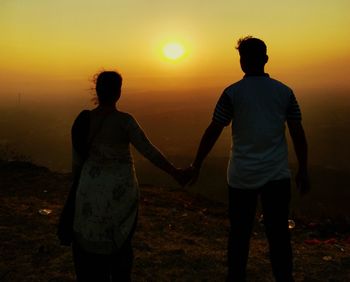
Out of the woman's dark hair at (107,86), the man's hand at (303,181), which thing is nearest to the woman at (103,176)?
the woman's dark hair at (107,86)

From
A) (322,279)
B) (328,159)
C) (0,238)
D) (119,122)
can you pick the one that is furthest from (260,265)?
(328,159)

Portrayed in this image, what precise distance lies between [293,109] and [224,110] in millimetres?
615

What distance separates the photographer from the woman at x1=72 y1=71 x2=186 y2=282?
359 centimetres

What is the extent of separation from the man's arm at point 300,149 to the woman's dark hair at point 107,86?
1.55m

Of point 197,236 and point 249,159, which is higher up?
point 249,159

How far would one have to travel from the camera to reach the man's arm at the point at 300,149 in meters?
4.04

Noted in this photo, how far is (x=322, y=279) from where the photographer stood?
576 cm

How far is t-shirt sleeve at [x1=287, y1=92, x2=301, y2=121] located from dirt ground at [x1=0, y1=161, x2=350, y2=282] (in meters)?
2.55

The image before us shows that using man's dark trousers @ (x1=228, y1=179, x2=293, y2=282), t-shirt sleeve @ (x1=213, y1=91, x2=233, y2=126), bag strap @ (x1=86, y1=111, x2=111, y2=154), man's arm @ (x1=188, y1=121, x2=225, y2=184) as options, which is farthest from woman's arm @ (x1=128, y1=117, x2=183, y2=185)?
man's dark trousers @ (x1=228, y1=179, x2=293, y2=282)

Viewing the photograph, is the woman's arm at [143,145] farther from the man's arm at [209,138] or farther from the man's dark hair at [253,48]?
the man's dark hair at [253,48]

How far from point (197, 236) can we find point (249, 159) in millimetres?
4201

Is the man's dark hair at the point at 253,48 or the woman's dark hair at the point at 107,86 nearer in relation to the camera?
the woman's dark hair at the point at 107,86

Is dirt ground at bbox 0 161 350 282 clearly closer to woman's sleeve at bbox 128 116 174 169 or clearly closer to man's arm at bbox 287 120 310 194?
man's arm at bbox 287 120 310 194

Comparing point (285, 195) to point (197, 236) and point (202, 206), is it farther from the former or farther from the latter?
point (202, 206)
